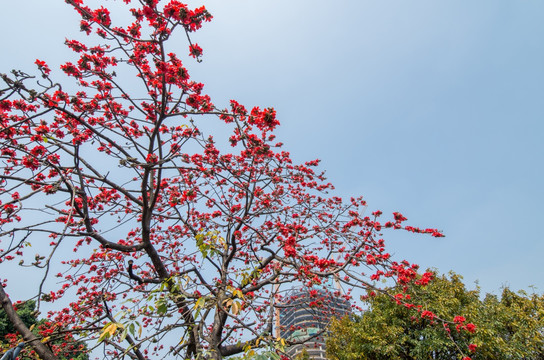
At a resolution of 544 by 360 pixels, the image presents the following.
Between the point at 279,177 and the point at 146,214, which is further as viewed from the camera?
the point at 279,177

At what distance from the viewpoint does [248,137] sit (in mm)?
3877

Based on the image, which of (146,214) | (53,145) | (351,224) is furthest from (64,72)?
(351,224)

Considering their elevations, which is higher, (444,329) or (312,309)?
(312,309)

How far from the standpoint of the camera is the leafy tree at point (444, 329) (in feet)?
28.1

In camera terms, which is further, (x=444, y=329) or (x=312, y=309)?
(x=444, y=329)

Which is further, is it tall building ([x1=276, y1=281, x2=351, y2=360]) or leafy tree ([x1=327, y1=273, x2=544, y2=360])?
leafy tree ([x1=327, y1=273, x2=544, y2=360])

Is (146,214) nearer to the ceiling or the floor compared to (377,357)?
nearer to the ceiling

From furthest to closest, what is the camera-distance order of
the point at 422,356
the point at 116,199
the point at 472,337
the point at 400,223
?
1. the point at 422,356
2. the point at 472,337
3. the point at 116,199
4. the point at 400,223

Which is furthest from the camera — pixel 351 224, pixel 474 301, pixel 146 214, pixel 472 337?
pixel 474 301

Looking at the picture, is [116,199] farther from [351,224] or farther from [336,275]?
[351,224]

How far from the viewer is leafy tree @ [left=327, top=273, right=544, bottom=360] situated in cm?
855

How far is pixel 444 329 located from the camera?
8.54 m

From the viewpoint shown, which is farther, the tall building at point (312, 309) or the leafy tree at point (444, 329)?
the leafy tree at point (444, 329)

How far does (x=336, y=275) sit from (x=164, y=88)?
3245 mm
